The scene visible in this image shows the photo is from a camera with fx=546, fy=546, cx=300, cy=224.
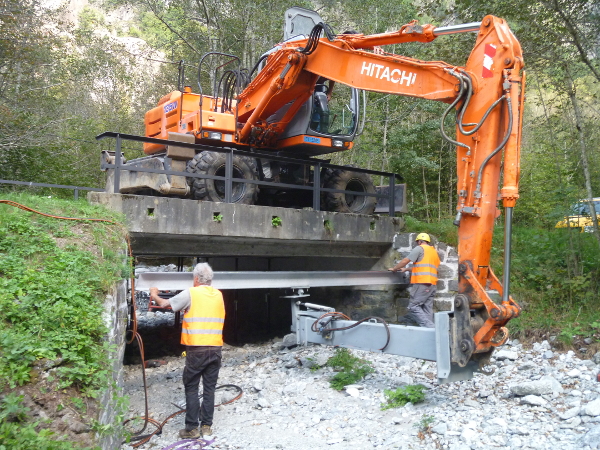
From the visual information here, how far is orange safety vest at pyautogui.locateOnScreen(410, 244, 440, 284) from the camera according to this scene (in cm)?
824

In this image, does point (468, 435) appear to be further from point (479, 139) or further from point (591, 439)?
point (479, 139)

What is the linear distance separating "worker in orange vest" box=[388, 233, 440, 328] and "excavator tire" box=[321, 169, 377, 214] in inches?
67.0

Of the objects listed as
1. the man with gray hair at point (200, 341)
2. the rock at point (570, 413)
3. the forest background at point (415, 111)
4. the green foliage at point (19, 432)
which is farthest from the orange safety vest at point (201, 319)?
the forest background at point (415, 111)

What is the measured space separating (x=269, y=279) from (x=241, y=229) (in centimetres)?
91

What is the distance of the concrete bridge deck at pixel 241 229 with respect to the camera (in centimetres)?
730

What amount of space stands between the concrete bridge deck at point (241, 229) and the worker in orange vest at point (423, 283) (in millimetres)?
1288

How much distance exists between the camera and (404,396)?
5973mm

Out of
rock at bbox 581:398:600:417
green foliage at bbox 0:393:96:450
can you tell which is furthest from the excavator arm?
green foliage at bbox 0:393:96:450

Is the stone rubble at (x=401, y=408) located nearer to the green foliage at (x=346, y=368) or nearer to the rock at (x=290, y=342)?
the green foliage at (x=346, y=368)

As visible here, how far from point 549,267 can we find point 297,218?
417cm

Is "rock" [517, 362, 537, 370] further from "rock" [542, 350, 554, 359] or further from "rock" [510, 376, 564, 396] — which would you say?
"rock" [510, 376, 564, 396]

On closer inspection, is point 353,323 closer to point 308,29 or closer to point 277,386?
point 277,386

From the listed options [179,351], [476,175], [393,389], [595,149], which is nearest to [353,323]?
[393,389]

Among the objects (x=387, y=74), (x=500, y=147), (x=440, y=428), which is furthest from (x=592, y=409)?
(x=387, y=74)
